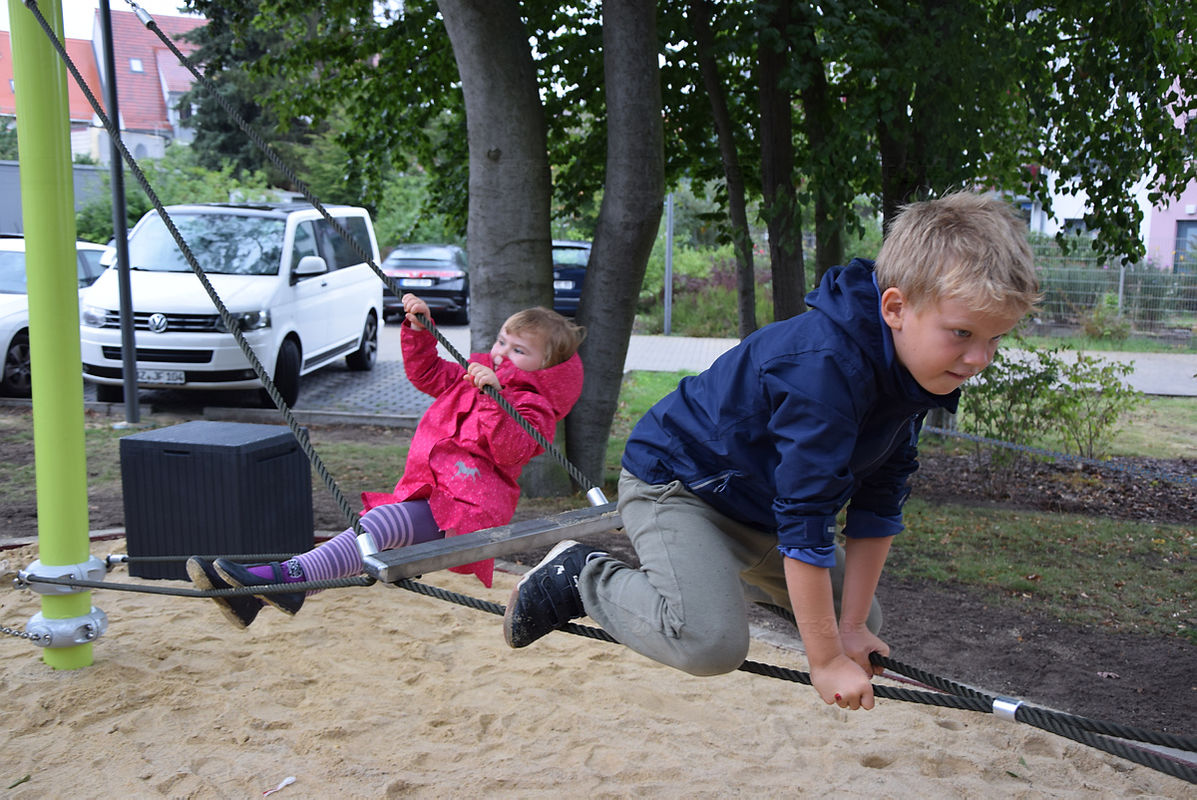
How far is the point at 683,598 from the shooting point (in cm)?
230

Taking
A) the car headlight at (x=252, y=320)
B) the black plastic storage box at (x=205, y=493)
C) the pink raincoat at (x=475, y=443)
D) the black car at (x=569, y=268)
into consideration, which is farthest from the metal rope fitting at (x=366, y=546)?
the black car at (x=569, y=268)

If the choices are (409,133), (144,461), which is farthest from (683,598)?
(409,133)

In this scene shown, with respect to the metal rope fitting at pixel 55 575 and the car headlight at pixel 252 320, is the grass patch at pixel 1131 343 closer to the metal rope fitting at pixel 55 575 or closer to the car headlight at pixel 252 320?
the car headlight at pixel 252 320

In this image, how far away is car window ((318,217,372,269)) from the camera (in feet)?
37.1

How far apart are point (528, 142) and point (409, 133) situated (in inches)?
98.9

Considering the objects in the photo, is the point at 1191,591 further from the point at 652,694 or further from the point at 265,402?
the point at 265,402

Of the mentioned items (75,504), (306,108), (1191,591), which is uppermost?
(306,108)

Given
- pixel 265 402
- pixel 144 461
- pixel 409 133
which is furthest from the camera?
pixel 265 402

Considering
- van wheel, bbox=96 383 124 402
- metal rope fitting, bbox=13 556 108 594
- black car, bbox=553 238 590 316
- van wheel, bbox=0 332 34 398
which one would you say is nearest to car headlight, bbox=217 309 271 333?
van wheel, bbox=96 383 124 402

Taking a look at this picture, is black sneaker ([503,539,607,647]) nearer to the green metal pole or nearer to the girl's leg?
the girl's leg

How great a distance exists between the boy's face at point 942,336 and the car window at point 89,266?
11.5m

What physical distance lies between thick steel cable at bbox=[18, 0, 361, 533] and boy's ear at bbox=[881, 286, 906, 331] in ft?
4.33

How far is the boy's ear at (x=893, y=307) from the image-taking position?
2.04 m

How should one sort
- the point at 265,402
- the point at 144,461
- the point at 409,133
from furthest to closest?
the point at 265,402
the point at 409,133
the point at 144,461
